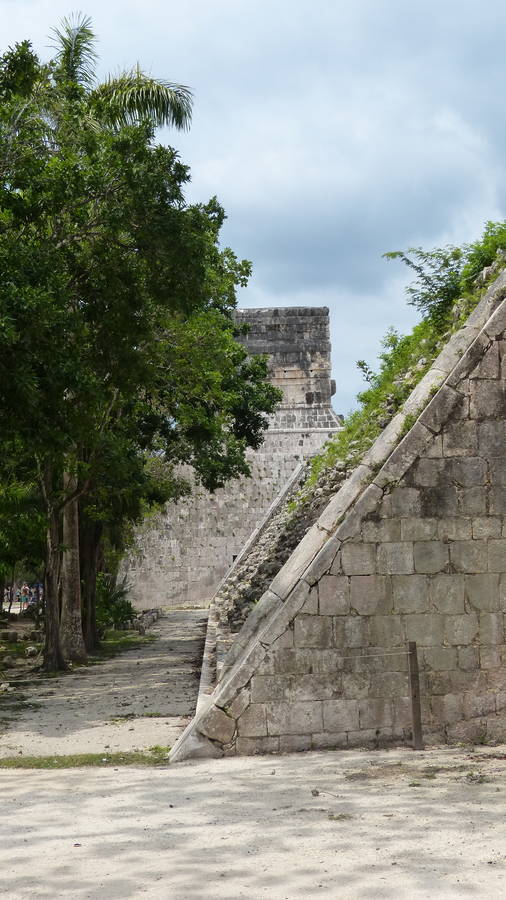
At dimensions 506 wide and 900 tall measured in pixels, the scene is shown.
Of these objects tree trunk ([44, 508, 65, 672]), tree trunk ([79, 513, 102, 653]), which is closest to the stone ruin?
tree trunk ([44, 508, 65, 672])

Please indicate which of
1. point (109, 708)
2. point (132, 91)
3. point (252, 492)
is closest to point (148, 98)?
point (132, 91)

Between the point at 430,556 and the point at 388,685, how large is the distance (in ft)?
3.58

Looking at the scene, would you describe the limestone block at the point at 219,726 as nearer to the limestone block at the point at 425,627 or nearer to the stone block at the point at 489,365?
the limestone block at the point at 425,627

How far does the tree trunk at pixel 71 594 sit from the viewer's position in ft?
61.1

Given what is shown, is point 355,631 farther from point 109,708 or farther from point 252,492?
point 252,492

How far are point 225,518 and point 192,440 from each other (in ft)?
56.7

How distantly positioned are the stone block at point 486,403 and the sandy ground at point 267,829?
267 centimetres

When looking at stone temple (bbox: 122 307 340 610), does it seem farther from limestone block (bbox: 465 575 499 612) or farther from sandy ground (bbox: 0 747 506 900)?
sandy ground (bbox: 0 747 506 900)

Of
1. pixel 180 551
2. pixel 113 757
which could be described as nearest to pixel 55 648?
pixel 113 757

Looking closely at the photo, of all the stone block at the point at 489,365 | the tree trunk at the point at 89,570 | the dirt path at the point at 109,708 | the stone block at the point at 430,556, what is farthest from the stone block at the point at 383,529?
the tree trunk at the point at 89,570

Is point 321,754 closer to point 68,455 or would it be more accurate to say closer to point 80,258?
point 80,258

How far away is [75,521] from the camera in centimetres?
1906

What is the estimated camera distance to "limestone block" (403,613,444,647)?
793cm

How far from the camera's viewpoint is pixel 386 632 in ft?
26.0
